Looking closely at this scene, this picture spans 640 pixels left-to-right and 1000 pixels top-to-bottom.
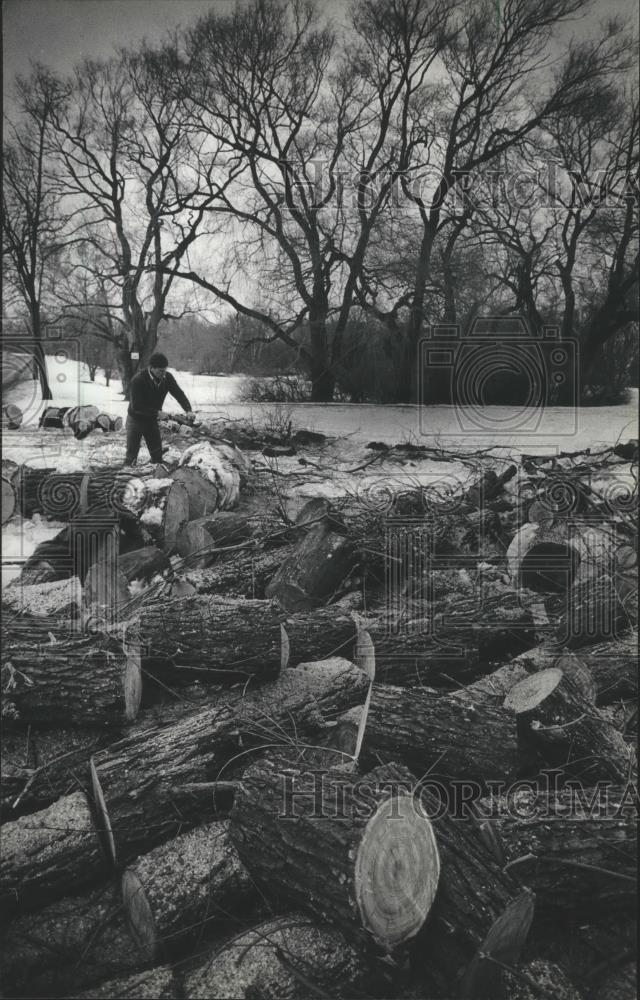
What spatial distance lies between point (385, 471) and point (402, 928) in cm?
141

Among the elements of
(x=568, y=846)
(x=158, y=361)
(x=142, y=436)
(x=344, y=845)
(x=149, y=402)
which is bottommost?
(x=568, y=846)

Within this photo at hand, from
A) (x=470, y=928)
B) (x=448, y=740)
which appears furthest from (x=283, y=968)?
(x=448, y=740)

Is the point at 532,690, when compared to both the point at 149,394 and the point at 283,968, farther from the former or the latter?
the point at 149,394

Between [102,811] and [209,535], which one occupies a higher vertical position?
[209,535]

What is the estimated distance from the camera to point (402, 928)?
149 cm

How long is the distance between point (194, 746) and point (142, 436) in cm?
110

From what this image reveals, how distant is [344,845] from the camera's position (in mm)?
1538

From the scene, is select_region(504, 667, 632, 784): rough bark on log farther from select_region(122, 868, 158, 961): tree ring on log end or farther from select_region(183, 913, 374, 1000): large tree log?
select_region(122, 868, 158, 961): tree ring on log end

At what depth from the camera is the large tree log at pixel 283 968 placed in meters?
1.54

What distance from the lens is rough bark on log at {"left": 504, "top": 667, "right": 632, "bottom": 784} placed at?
1925 millimetres

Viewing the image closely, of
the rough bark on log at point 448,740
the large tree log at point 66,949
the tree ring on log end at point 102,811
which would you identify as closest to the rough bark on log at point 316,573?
the rough bark on log at point 448,740

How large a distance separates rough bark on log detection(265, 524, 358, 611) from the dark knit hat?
2.71 ft

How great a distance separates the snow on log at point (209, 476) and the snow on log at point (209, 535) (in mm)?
38

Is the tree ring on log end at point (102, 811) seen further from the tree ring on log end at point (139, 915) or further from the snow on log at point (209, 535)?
the snow on log at point (209, 535)
